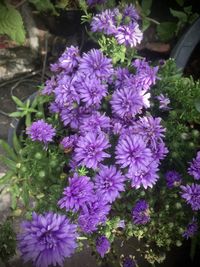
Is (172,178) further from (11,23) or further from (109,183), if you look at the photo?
(11,23)

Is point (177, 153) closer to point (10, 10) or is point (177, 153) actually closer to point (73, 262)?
point (73, 262)

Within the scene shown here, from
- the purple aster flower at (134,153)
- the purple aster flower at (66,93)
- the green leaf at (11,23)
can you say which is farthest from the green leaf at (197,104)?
the green leaf at (11,23)

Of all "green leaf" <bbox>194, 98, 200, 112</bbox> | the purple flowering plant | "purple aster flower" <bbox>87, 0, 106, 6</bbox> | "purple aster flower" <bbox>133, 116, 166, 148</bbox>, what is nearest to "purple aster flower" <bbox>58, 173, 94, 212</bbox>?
the purple flowering plant

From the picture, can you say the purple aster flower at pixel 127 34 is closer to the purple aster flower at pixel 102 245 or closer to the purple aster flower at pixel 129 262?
the purple aster flower at pixel 102 245

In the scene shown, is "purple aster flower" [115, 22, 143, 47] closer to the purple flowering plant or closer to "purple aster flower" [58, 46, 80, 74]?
the purple flowering plant

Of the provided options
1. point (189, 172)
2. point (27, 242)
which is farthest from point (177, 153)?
point (27, 242)

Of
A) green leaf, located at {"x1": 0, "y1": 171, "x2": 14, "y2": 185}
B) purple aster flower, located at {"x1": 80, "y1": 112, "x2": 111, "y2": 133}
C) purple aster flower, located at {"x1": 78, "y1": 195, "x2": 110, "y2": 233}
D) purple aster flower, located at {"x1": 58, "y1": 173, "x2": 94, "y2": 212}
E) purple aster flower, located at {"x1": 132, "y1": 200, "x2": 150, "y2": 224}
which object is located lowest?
green leaf, located at {"x1": 0, "y1": 171, "x2": 14, "y2": 185}

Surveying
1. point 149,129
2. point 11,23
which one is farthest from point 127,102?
point 11,23
